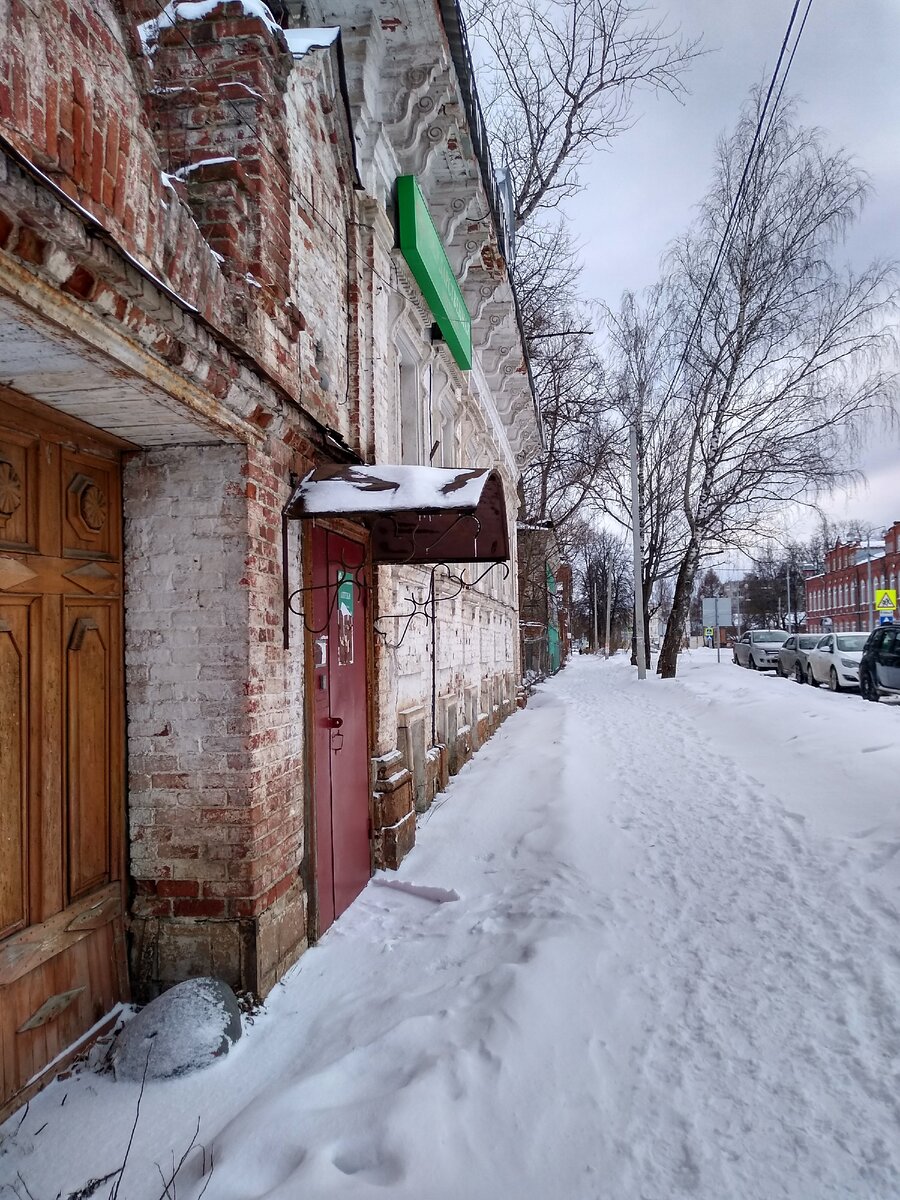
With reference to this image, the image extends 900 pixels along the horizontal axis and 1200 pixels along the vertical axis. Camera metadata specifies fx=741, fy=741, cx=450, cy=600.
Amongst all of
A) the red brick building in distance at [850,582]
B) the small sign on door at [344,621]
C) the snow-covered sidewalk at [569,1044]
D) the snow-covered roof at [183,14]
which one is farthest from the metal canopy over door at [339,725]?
the red brick building in distance at [850,582]

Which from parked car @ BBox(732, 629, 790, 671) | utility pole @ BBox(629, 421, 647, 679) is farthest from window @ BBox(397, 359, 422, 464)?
parked car @ BBox(732, 629, 790, 671)

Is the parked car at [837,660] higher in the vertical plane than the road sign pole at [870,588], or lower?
lower

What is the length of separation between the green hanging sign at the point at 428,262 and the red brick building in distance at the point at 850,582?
48707 millimetres

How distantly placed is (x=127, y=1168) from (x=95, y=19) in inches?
144

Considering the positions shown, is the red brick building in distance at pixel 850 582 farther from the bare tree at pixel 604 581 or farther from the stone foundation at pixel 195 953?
the stone foundation at pixel 195 953

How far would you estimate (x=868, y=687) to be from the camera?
47.6ft

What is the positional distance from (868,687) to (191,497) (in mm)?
14850

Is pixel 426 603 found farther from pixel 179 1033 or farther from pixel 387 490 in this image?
pixel 179 1033

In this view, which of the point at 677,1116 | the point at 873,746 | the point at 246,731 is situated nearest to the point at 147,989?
the point at 246,731

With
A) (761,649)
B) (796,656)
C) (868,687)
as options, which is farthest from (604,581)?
(868,687)

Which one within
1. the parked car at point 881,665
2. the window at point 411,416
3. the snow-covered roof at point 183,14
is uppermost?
the snow-covered roof at point 183,14

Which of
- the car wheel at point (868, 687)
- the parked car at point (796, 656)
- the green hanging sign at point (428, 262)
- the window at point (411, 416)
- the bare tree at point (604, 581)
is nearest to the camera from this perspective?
the green hanging sign at point (428, 262)

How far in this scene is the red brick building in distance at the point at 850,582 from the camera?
159 feet

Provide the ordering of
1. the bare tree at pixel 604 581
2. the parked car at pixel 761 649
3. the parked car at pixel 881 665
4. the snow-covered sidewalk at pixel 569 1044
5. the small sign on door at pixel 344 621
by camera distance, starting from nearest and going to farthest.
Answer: the snow-covered sidewalk at pixel 569 1044 → the small sign on door at pixel 344 621 → the parked car at pixel 881 665 → the parked car at pixel 761 649 → the bare tree at pixel 604 581
